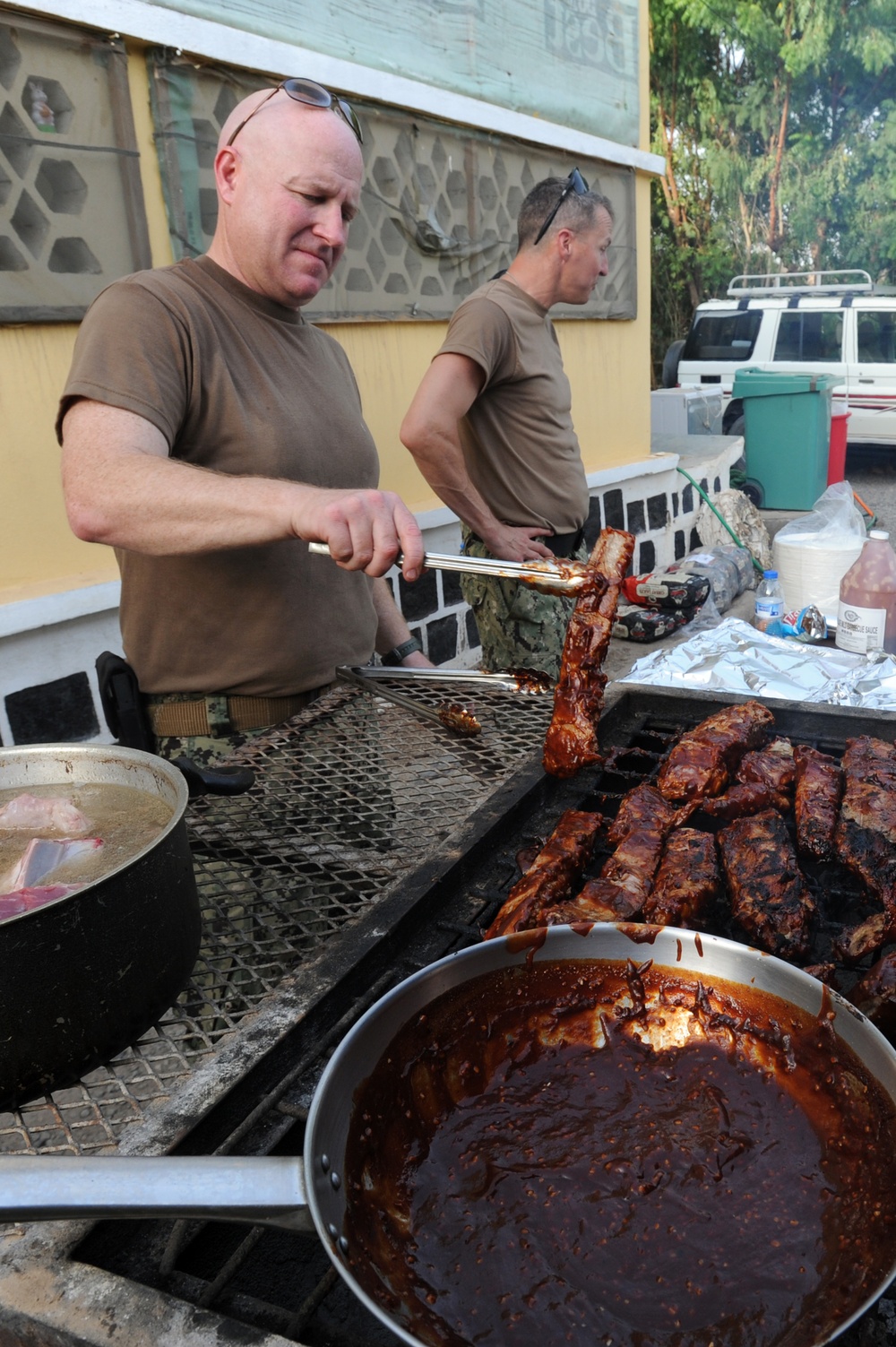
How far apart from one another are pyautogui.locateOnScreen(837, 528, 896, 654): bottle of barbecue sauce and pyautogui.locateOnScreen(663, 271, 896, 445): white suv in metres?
10.0

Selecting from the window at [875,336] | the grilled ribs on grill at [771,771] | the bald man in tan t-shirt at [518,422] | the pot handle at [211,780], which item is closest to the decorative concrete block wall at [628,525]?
the bald man in tan t-shirt at [518,422]

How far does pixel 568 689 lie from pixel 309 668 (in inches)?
27.9

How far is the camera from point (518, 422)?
175 inches

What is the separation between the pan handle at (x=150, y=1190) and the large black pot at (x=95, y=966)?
248 millimetres

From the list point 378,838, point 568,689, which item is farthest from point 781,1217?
point 568,689

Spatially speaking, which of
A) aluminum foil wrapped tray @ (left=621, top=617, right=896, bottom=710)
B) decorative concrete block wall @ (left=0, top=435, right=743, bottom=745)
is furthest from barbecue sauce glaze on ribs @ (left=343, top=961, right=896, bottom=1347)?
decorative concrete block wall @ (left=0, top=435, right=743, bottom=745)

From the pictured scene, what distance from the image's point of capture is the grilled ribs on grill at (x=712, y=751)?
238 cm

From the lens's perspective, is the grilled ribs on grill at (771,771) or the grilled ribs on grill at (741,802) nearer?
the grilled ribs on grill at (741,802)

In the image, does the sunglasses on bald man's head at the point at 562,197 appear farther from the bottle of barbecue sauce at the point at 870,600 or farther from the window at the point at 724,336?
the window at the point at 724,336

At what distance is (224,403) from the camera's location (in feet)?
7.65

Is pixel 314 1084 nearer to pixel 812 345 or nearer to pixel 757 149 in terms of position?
pixel 812 345

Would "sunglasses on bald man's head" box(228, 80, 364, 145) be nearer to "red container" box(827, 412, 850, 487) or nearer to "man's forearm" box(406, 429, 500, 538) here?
"man's forearm" box(406, 429, 500, 538)

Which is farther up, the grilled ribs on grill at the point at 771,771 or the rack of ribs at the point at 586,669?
the rack of ribs at the point at 586,669

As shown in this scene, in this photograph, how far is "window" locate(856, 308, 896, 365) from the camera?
13859mm
